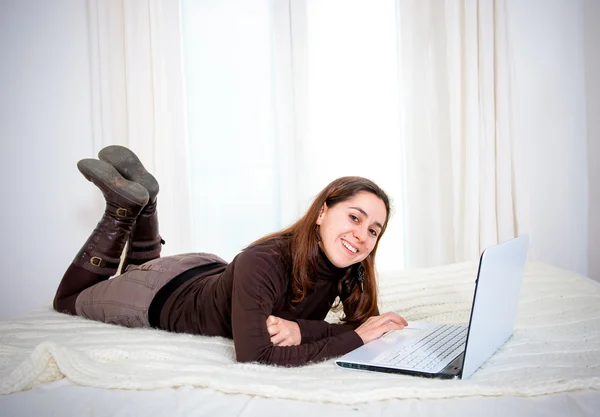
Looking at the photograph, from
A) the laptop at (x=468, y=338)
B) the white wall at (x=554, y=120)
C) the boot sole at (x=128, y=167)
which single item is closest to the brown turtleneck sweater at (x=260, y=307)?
the laptop at (x=468, y=338)

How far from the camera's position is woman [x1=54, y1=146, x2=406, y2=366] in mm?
1326

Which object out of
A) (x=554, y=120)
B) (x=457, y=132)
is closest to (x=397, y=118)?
(x=457, y=132)

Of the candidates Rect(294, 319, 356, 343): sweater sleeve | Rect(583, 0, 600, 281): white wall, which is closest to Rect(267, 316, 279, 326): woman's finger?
Rect(294, 319, 356, 343): sweater sleeve

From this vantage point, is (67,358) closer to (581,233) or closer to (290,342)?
(290,342)

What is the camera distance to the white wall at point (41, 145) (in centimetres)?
359

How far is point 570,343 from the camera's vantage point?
4.45 feet

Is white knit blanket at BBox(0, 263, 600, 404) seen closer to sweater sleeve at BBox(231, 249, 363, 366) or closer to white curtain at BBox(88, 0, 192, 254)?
sweater sleeve at BBox(231, 249, 363, 366)

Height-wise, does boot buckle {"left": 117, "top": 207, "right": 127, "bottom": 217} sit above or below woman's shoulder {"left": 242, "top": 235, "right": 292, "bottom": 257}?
above

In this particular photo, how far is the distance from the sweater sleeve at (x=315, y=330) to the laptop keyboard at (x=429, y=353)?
8.8 inches

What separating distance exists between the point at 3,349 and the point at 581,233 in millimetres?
3266

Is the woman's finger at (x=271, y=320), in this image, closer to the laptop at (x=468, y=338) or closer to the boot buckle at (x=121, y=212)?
the laptop at (x=468, y=338)

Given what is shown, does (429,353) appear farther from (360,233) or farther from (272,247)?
(272,247)

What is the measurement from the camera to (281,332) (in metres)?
1.35

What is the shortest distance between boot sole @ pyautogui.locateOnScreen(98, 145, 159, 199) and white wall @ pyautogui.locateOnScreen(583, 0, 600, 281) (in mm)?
2682
